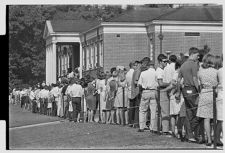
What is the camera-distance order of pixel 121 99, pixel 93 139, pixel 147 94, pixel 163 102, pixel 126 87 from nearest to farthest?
pixel 163 102 < pixel 93 139 < pixel 147 94 < pixel 126 87 < pixel 121 99

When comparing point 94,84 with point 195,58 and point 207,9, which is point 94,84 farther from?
point 207,9

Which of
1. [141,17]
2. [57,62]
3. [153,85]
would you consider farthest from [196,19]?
[153,85]

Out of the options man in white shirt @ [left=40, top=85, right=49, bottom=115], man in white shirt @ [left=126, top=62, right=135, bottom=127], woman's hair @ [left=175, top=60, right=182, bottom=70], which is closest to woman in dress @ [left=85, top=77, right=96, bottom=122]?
man in white shirt @ [left=126, top=62, right=135, bottom=127]

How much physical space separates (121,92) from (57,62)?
31.6m

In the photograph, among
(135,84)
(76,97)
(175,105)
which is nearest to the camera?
(175,105)

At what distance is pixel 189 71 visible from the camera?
17031mm

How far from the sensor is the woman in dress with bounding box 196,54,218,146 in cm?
1622

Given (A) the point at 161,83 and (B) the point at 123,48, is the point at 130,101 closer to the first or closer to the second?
Result: (A) the point at 161,83

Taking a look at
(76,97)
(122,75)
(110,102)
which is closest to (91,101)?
(76,97)

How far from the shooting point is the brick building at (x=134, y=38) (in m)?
46.9

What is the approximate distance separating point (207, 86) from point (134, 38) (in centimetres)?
3536

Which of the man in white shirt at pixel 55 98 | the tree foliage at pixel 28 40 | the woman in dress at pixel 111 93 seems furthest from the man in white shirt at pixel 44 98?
the woman in dress at pixel 111 93

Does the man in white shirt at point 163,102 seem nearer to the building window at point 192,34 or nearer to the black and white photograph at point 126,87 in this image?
the black and white photograph at point 126,87

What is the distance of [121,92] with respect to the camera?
75.6 feet
